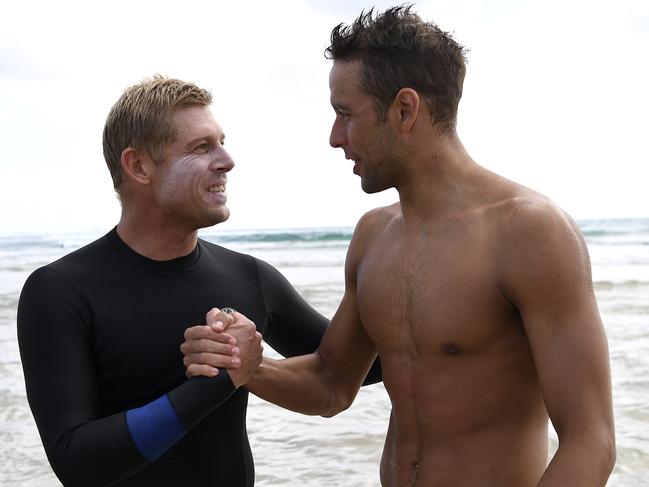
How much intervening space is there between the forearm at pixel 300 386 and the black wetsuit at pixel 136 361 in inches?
4.4

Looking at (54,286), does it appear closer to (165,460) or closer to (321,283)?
(165,460)

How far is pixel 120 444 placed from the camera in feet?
7.46

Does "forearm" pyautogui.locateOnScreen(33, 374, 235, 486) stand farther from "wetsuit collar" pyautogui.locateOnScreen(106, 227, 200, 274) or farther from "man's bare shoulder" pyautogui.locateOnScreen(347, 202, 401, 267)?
"man's bare shoulder" pyautogui.locateOnScreen(347, 202, 401, 267)

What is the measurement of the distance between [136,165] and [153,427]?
2.87 ft

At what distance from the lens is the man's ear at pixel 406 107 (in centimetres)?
241

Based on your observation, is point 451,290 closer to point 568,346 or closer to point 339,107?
point 568,346

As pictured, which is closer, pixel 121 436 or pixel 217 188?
pixel 121 436

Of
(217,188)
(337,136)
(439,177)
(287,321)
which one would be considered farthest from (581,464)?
(217,188)

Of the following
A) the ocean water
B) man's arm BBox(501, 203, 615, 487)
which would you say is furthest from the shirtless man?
the ocean water

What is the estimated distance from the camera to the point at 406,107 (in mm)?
2432

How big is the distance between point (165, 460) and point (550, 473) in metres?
1.23

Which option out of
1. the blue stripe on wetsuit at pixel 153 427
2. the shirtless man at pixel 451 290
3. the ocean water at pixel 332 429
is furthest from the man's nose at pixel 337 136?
the ocean water at pixel 332 429

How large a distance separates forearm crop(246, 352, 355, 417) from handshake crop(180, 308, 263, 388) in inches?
10.7

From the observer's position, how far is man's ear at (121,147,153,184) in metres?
2.68
